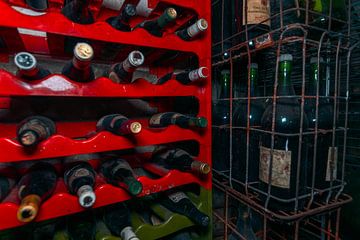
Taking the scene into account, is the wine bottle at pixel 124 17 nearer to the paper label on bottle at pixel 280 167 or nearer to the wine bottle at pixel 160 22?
the wine bottle at pixel 160 22

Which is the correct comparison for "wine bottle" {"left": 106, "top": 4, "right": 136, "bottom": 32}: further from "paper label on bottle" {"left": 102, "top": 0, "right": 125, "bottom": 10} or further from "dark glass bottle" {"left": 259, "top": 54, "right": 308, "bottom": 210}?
"dark glass bottle" {"left": 259, "top": 54, "right": 308, "bottom": 210}

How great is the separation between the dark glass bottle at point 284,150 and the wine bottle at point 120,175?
0.32m

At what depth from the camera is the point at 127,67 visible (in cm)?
48

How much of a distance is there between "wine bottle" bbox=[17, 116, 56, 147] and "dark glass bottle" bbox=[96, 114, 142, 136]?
4.6 inches

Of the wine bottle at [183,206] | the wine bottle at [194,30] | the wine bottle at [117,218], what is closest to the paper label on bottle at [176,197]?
the wine bottle at [183,206]

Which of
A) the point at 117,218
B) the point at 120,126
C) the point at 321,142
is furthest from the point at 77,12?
the point at 321,142

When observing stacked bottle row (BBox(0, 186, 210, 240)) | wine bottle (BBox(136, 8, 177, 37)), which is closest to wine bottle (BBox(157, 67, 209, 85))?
wine bottle (BBox(136, 8, 177, 37))

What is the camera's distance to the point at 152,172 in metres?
0.69

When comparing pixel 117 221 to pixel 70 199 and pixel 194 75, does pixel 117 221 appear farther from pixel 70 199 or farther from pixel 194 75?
pixel 194 75

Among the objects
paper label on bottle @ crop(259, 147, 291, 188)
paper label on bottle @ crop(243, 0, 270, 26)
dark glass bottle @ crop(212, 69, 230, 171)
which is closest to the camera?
paper label on bottle @ crop(259, 147, 291, 188)

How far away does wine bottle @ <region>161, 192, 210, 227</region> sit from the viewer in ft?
1.85

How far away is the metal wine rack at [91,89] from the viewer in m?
0.39

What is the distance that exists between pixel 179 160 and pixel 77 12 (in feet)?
1.59

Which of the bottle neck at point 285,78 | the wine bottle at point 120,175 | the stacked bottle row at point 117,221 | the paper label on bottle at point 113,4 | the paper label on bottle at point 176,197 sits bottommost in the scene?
the stacked bottle row at point 117,221
